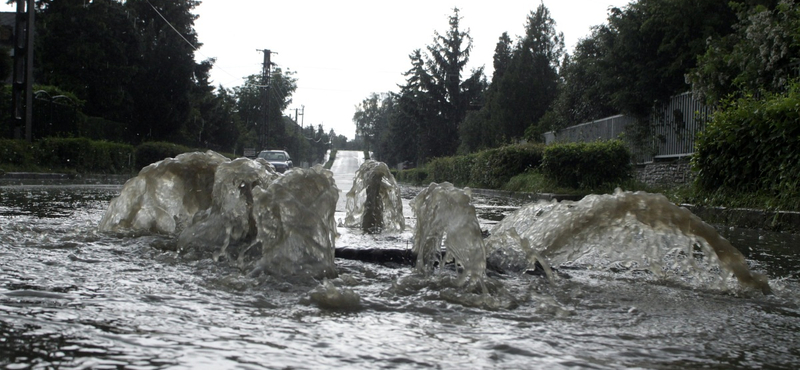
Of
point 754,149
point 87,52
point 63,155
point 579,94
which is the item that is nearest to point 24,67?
point 63,155

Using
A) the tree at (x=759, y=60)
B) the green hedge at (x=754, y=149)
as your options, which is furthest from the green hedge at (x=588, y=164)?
the green hedge at (x=754, y=149)

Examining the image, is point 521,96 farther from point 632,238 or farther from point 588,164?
point 632,238

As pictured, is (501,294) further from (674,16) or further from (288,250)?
(674,16)

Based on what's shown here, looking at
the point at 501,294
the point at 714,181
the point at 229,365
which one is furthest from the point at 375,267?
the point at 714,181

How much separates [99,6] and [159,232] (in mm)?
33234

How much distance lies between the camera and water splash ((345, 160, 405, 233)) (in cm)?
666

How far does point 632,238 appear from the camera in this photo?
4746 millimetres

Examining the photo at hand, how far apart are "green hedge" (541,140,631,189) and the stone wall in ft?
3.93

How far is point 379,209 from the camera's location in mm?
6711

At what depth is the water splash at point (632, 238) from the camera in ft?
13.9

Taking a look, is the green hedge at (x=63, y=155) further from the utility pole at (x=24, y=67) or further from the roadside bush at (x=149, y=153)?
the roadside bush at (x=149, y=153)

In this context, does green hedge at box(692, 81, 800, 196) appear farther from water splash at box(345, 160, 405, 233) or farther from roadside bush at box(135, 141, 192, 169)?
roadside bush at box(135, 141, 192, 169)

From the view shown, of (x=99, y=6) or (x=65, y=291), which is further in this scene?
(x=99, y=6)

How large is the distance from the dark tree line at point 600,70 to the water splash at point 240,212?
443 inches
